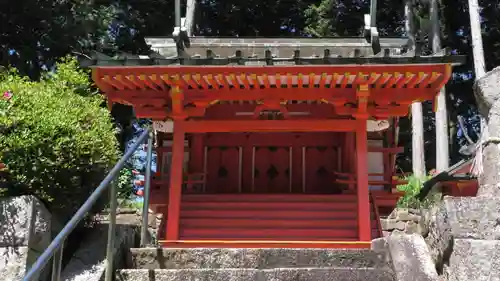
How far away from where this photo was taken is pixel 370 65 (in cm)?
682

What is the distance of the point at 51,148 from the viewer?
16.0 ft

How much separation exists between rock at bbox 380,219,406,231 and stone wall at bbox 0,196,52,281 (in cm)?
785

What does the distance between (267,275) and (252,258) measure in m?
0.39

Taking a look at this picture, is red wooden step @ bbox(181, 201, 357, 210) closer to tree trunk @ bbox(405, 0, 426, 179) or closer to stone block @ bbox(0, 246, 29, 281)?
stone block @ bbox(0, 246, 29, 281)

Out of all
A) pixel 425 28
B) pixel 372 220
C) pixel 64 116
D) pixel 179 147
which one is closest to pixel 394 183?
pixel 372 220

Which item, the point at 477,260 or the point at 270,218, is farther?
the point at 270,218

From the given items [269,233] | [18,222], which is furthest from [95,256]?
[269,233]

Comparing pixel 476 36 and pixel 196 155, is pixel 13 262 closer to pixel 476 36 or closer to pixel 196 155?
pixel 196 155

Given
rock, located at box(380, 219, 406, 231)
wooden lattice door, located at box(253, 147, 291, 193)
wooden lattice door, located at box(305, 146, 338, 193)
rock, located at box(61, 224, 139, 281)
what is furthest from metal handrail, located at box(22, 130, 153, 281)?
rock, located at box(380, 219, 406, 231)

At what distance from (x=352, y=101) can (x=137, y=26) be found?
11.7 metres

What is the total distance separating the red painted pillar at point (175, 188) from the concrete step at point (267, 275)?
8.87 ft

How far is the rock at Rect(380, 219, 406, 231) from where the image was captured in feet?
35.9

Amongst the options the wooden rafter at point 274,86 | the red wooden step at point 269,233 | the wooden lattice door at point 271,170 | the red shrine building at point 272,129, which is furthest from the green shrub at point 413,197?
the wooden rafter at point 274,86

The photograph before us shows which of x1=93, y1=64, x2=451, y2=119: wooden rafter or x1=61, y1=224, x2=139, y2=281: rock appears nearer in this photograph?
x1=61, y1=224, x2=139, y2=281: rock
